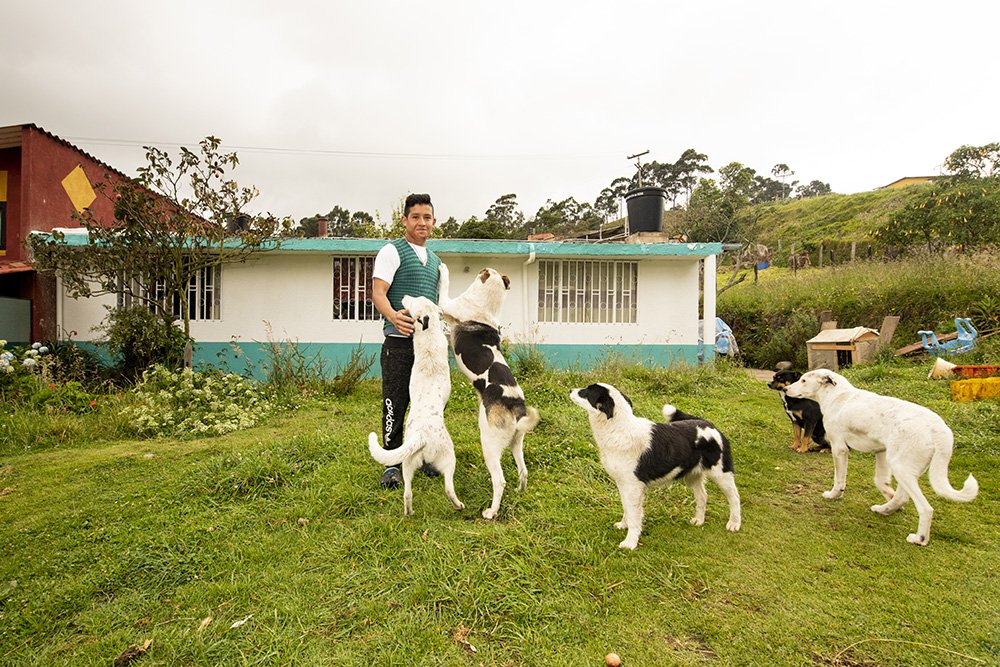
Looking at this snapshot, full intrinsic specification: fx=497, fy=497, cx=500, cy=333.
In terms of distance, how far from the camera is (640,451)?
2.80 meters

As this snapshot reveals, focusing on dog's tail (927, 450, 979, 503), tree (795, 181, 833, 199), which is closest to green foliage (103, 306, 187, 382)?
dog's tail (927, 450, 979, 503)

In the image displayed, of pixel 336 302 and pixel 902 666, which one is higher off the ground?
pixel 336 302

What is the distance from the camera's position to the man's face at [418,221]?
3570 millimetres

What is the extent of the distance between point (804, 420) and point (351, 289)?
7.89 m

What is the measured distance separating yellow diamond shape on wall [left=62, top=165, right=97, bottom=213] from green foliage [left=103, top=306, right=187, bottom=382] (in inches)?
154

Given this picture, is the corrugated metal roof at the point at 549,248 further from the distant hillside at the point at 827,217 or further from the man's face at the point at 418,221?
the distant hillside at the point at 827,217

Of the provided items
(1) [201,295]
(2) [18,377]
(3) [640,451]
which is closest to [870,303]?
(3) [640,451]

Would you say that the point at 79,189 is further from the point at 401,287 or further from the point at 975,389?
the point at 975,389

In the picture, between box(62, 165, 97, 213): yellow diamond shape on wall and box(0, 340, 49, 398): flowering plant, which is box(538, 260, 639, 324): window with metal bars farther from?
box(62, 165, 97, 213): yellow diamond shape on wall

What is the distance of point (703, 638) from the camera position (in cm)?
212

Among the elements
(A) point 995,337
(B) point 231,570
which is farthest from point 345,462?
(A) point 995,337

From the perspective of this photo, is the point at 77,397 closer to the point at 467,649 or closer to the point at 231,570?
the point at 231,570

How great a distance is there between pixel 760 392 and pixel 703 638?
6379mm

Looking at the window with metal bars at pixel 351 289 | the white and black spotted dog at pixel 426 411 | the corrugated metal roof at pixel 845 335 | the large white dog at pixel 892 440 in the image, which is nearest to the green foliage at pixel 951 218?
the corrugated metal roof at pixel 845 335
